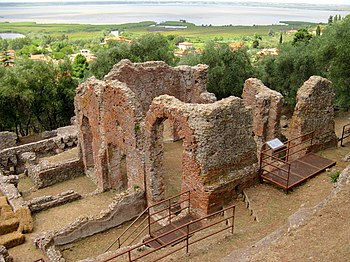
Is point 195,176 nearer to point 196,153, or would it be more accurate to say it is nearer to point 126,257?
point 196,153

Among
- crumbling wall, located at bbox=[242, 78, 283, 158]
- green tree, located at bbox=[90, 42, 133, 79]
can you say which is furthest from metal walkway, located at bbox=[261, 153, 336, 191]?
green tree, located at bbox=[90, 42, 133, 79]

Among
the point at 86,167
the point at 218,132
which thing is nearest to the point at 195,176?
the point at 218,132

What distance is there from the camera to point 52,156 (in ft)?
87.5

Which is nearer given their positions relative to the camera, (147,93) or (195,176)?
(195,176)

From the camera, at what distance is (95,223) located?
55.7ft

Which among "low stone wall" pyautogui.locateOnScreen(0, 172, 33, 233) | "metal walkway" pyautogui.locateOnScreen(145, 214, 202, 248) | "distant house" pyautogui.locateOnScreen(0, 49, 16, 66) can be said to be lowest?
"low stone wall" pyautogui.locateOnScreen(0, 172, 33, 233)

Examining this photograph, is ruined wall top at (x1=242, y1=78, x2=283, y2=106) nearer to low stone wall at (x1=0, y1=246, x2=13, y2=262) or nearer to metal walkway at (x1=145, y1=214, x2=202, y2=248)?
metal walkway at (x1=145, y1=214, x2=202, y2=248)

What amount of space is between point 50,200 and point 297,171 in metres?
12.3

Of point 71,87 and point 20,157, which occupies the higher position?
point 71,87

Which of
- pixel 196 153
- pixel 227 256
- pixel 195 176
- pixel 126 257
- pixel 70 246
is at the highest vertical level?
pixel 196 153

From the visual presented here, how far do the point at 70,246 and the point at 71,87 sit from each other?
21350 millimetres

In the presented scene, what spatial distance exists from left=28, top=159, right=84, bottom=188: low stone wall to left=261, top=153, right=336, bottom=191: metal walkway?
12257 millimetres

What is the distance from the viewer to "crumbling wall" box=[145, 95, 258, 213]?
14.2 meters

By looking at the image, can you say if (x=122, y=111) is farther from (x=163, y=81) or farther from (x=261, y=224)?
(x=261, y=224)
